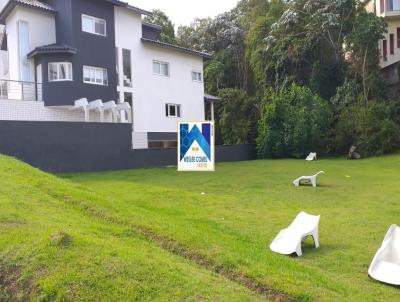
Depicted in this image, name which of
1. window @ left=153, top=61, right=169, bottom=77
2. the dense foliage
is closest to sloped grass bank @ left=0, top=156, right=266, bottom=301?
window @ left=153, top=61, right=169, bottom=77

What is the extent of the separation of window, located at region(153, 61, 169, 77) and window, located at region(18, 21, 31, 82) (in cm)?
788

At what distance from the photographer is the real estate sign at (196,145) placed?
40.2 feet

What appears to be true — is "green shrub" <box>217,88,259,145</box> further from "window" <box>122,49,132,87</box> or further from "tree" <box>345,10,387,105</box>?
"window" <box>122,49,132,87</box>

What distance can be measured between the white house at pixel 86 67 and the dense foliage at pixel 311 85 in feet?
27.2

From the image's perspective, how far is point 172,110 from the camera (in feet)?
105

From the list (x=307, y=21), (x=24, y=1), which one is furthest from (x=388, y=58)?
(x=24, y=1)

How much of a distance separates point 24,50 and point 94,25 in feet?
12.8

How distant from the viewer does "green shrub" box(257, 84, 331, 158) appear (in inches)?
1293

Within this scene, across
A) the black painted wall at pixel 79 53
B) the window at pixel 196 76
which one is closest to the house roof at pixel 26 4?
the black painted wall at pixel 79 53

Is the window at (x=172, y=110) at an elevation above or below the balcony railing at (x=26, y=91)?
below

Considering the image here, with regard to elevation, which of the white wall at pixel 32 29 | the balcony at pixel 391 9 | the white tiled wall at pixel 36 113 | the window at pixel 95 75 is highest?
the balcony at pixel 391 9

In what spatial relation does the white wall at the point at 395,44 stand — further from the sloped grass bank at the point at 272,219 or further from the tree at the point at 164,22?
the sloped grass bank at the point at 272,219

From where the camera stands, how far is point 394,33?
128 feet

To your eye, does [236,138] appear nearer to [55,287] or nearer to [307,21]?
[307,21]
